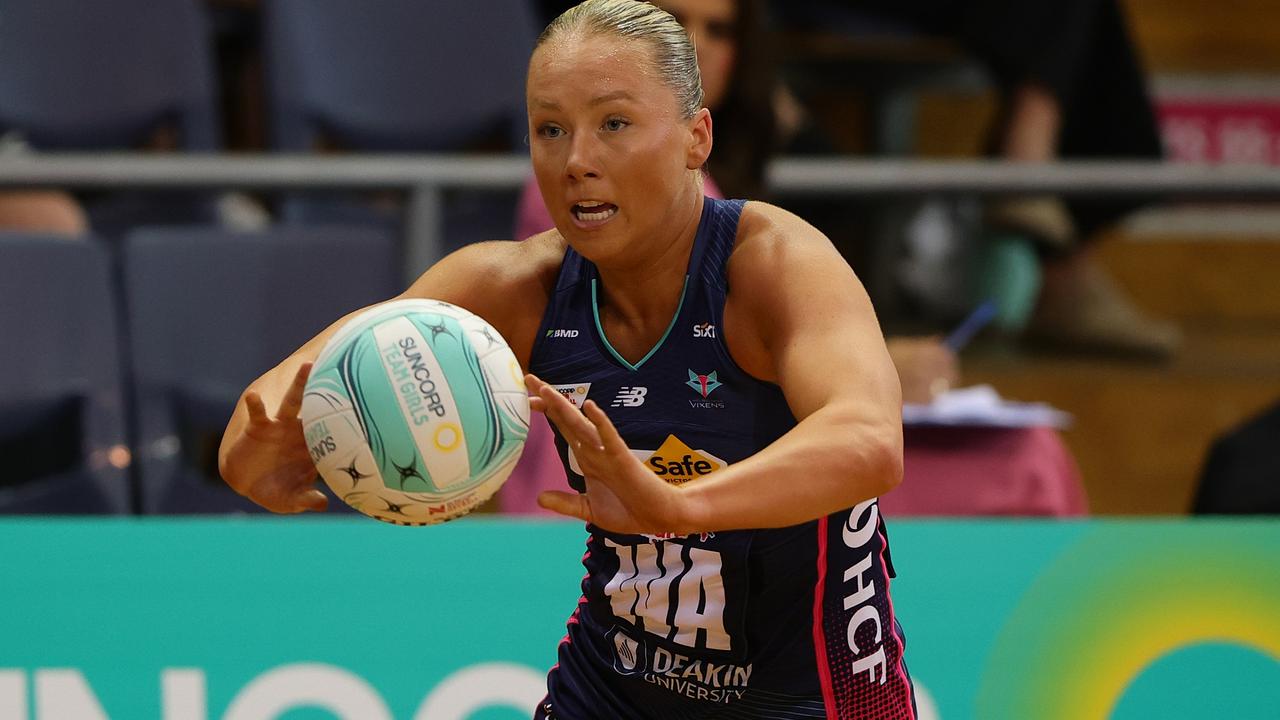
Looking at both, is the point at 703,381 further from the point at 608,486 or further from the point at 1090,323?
the point at 1090,323

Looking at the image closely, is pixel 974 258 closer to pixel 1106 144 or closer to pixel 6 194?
pixel 1106 144

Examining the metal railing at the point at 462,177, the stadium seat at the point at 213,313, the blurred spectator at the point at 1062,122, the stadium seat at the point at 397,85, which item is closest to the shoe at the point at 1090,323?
the blurred spectator at the point at 1062,122

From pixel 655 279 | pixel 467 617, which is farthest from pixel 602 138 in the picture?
pixel 467 617

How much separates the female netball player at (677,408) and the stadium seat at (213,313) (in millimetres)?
1939

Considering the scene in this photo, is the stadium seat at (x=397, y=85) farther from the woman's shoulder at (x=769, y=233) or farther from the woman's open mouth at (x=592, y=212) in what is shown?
the woman's open mouth at (x=592, y=212)

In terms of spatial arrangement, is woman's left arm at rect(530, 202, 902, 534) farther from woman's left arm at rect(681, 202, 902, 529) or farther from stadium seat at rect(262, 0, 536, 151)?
stadium seat at rect(262, 0, 536, 151)

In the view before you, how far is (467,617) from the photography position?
2992mm

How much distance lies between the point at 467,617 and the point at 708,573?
0.94m

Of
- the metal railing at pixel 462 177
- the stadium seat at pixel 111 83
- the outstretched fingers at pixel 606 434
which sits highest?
the stadium seat at pixel 111 83

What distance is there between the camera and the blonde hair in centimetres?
196

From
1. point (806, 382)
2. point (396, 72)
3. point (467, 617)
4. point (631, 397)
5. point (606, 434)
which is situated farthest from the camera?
point (396, 72)

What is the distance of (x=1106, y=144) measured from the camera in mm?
5492

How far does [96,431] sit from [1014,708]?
236 centimetres

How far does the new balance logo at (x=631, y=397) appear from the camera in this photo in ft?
6.79
